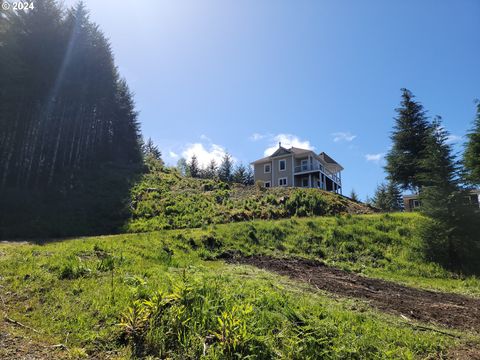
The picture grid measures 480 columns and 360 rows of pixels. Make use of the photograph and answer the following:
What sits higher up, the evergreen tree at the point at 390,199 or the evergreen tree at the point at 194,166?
the evergreen tree at the point at 194,166

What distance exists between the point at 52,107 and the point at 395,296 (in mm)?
28861

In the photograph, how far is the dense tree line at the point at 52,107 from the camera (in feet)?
71.8

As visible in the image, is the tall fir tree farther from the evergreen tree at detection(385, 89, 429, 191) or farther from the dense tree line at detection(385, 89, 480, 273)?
the dense tree line at detection(385, 89, 480, 273)

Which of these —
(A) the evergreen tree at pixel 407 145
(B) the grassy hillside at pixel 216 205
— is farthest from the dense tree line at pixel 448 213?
(A) the evergreen tree at pixel 407 145

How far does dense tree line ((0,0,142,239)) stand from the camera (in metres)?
21.9

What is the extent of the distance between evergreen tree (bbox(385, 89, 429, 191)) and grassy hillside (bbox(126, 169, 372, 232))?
330 inches

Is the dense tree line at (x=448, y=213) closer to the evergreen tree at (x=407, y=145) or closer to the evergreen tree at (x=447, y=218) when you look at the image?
the evergreen tree at (x=447, y=218)

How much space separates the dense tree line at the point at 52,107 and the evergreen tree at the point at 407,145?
90.7 feet

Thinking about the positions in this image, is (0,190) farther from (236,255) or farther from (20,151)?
(236,255)

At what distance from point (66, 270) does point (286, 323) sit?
17.1 feet

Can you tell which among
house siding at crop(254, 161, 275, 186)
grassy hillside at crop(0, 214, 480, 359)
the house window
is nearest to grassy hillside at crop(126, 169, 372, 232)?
grassy hillside at crop(0, 214, 480, 359)

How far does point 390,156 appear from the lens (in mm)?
31609

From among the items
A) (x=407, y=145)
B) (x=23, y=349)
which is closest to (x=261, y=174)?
(x=407, y=145)

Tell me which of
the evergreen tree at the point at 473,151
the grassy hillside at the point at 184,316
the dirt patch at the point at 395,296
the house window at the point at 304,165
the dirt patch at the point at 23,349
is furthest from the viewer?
the house window at the point at 304,165
